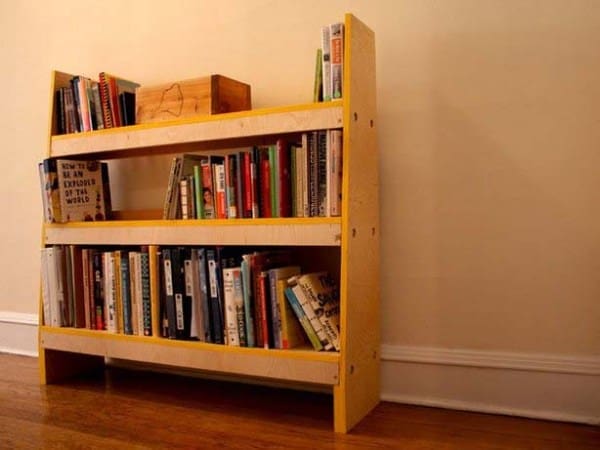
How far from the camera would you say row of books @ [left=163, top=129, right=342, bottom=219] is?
63.2 inches

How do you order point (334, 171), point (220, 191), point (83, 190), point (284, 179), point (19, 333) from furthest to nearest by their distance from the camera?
point (19, 333) < point (83, 190) < point (220, 191) < point (284, 179) < point (334, 171)

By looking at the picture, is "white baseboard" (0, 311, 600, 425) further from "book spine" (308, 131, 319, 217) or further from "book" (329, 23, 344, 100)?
"book" (329, 23, 344, 100)

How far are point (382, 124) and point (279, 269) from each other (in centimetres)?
62

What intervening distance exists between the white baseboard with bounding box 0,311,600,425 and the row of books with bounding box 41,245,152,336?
0.90 m

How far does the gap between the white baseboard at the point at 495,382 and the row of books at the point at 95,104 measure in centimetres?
133

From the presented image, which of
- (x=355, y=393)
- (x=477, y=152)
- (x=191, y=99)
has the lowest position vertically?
(x=355, y=393)

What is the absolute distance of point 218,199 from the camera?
1806mm

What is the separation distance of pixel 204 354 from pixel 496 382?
941 mm

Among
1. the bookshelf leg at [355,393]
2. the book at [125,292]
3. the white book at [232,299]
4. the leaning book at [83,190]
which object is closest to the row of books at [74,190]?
the leaning book at [83,190]

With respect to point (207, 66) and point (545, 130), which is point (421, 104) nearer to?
point (545, 130)

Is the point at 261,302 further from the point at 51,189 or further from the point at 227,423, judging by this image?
the point at 51,189

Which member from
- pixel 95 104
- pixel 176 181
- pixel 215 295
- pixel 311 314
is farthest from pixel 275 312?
pixel 95 104

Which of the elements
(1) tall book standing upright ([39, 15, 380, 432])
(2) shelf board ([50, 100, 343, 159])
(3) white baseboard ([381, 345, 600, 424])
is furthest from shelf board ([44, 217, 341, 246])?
(3) white baseboard ([381, 345, 600, 424])

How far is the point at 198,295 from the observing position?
1.81 meters
